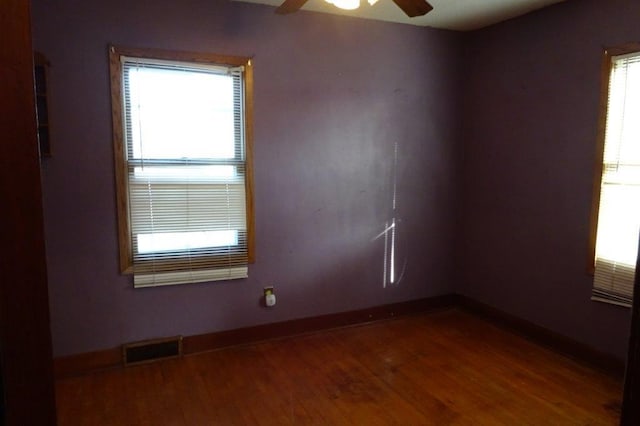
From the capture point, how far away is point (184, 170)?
3.00 meters

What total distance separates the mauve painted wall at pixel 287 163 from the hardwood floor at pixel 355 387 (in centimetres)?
34

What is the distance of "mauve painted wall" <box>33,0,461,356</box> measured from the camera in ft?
8.91

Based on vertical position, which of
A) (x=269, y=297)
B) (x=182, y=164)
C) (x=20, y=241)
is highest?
(x=182, y=164)

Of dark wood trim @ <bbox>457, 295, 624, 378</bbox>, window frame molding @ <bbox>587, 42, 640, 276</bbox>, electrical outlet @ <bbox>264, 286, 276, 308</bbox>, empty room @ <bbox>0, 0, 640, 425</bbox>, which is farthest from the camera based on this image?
electrical outlet @ <bbox>264, 286, 276, 308</bbox>

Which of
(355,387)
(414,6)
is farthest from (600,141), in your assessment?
(355,387)

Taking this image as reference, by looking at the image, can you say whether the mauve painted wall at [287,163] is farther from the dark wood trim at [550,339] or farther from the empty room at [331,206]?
the dark wood trim at [550,339]

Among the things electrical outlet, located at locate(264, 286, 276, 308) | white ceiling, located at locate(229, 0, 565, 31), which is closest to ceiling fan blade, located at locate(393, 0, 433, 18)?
white ceiling, located at locate(229, 0, 565, 31)

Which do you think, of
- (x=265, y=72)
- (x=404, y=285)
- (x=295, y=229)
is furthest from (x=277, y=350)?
(x=265, y=72)

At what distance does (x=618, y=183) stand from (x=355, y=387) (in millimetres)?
2154

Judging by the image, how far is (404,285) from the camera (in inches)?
153

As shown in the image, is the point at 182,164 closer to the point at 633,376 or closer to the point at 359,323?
the point at 359,323

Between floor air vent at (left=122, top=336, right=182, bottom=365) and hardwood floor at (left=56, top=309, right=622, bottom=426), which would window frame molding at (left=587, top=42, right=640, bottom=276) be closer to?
hardwood floor at (left=56, top=309, right=622, bottom=426)

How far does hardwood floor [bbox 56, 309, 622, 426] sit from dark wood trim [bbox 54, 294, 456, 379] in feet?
0.23

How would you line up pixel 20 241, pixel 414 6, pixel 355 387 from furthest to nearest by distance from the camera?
pixel 355 387 → pixel 414 6 → pixel 20 241
